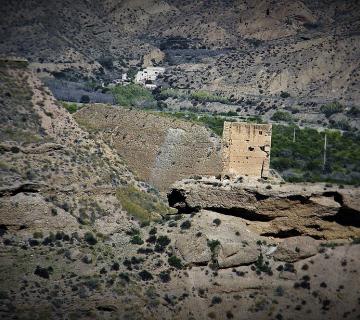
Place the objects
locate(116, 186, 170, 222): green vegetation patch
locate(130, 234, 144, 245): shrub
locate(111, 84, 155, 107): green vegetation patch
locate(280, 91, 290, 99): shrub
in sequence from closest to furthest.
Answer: locate(130, 234, 144, 245): shrub → locate(116, 186, 170, 222): green vegetation patch → locate(111, 84, 155, 107): green vegetation patch → locate(280, 91, 290, 99): shrub

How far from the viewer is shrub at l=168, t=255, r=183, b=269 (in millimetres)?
30188

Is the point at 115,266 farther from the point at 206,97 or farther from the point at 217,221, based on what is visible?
the point at 206,97

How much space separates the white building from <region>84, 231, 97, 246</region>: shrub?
48774mm

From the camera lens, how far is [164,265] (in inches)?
1196

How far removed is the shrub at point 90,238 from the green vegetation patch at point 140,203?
12.4 ft

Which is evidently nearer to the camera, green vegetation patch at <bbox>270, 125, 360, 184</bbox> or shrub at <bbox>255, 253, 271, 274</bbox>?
shrub at <bbox>255, 253, 271, 274</bbox>

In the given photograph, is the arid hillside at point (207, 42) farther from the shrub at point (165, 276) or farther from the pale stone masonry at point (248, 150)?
the shrub at point (165, 276)

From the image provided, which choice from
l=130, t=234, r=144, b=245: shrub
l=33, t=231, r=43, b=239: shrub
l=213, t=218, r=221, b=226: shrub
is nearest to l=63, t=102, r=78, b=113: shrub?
l=33, t=231, r=43, b=239: shrub

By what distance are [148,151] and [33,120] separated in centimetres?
697

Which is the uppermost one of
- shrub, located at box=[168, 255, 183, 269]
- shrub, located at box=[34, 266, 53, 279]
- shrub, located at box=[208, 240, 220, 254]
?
shrub, located at box=[208, 240, 220, 254]

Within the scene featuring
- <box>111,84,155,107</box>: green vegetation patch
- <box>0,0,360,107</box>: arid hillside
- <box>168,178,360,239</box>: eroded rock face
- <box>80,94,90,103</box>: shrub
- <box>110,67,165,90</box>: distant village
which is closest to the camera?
<box>168,178,360,239</box>: eroded rock face

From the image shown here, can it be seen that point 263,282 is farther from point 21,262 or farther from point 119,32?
point 119,32

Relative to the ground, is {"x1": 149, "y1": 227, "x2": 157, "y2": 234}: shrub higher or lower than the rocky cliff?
lower

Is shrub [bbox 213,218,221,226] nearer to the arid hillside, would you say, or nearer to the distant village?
the arid hillside
